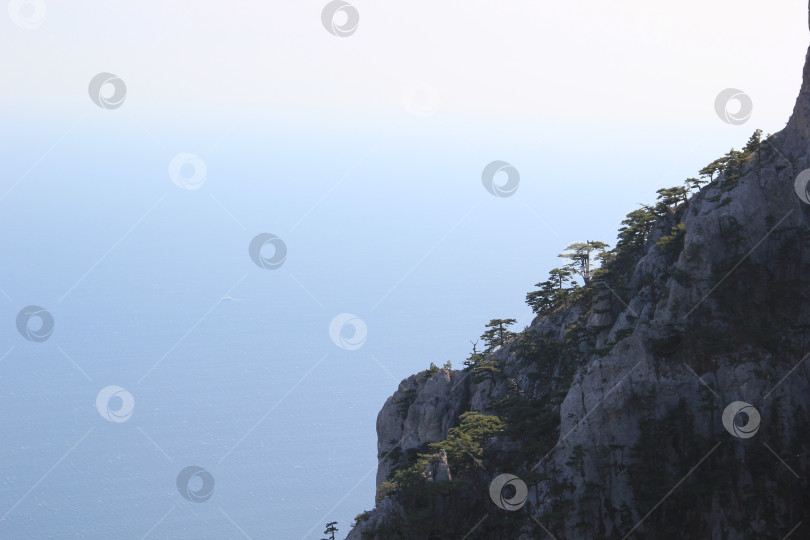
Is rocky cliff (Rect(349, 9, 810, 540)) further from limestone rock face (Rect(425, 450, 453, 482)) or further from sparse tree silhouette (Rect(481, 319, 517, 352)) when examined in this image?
sparse tree silhouette (Rect(481, 319, 517, 352))

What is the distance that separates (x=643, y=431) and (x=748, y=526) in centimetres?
867

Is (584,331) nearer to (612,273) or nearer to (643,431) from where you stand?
(612,273)

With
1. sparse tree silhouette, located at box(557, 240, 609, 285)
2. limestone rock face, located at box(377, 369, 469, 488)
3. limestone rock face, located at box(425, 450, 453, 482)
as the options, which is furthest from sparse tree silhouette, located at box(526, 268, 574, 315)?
limestone rock face, located at box(425, 450, 453, 482)

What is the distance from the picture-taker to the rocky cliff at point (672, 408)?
57.9 m

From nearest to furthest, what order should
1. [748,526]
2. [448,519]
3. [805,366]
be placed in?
[748,526], [805,366], [448,519]

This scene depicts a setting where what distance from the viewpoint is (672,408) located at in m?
60.5

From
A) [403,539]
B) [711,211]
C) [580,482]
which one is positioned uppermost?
[711,211]

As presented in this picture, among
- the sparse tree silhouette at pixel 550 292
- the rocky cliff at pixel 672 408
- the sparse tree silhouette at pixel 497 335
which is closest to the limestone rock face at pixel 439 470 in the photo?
the rocky cliff at pixel 672 408

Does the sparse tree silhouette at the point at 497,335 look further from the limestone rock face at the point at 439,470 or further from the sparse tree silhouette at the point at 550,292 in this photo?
the limestone rock face at the point at 439,470

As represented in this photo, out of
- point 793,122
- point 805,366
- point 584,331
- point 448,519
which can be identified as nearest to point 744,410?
point 805,366

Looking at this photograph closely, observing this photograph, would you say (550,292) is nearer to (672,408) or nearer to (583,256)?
(583,256)

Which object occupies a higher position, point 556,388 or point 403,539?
point 556,388

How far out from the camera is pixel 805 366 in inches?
2354

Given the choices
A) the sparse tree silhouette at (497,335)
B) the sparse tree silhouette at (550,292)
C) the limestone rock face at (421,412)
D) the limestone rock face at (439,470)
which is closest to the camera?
the limestone rock face at (439,470)
